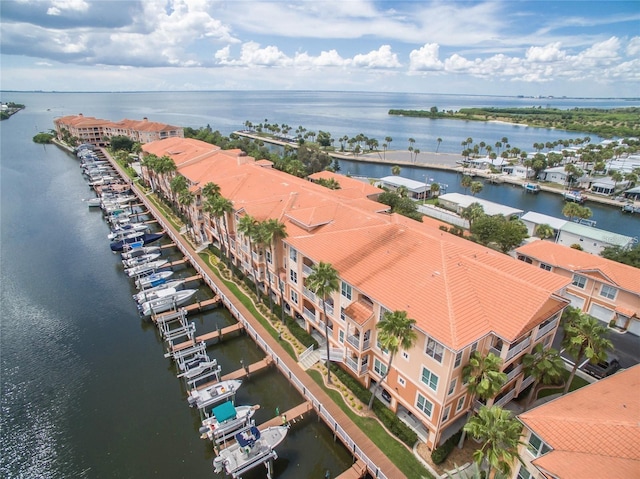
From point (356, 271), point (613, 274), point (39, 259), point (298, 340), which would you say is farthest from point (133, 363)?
point (613, 274)

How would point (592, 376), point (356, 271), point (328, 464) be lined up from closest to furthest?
point (328, 464) < point (356, 271) < point (592, 376)

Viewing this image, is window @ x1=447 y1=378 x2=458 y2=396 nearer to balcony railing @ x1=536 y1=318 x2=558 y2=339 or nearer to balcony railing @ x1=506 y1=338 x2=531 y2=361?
balcony railing @ x1=506 y1=338 x2=531 y2=361

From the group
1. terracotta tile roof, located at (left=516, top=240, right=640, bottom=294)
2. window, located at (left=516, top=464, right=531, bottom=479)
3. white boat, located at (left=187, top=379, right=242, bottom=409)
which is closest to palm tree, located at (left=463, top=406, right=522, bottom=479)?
window, located at (left=516, top=464, right=531, bottom=479)

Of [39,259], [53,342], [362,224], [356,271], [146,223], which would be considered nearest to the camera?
[356,271]

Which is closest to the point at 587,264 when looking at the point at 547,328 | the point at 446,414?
the point at 547,328

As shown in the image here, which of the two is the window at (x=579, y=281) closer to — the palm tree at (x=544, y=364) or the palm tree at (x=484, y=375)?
the palm tree at (x=544, y=364)

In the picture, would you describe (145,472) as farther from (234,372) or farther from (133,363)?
(133,363)

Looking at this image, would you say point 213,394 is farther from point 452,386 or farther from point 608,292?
point 608,292
